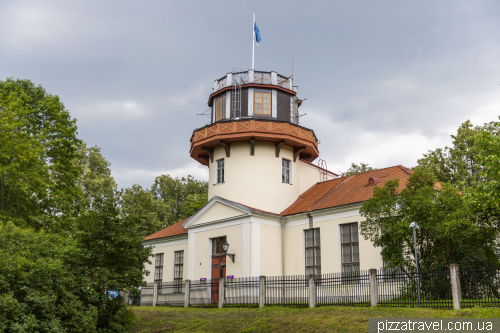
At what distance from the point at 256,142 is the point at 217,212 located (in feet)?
15.2

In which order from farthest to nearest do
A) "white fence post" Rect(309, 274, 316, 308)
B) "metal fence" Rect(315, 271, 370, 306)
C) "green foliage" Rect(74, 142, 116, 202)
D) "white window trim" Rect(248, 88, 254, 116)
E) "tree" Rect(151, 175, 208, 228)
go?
"tree" Rect(151, 175, 208, 228) < "green foliage" Rect(74, 142, 116, 202) < "white window trim" Rect(248, 88, 254, 116) < "metal fence" Rect(315, 271, 370, 306) < "white fence post" Rect(309, 274, 316, 308)

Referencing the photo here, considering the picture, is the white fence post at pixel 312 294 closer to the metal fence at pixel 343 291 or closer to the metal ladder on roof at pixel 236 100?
the metal fence at pixel 343 291

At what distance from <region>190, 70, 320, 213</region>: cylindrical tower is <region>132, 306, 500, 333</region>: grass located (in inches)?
340

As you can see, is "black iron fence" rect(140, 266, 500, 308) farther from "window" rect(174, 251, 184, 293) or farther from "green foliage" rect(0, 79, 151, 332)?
"window" rect(174, 251, 184, 293)

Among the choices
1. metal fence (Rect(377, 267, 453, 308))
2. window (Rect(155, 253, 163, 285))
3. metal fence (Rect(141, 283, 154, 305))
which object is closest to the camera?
metal fence (Rect(377, 267, 453, 308))

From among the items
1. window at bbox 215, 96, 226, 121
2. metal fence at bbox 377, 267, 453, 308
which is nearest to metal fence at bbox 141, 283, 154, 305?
window at bbox 215, 96, 226, 121

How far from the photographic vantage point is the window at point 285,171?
26.7m

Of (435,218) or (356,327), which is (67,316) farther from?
(435,218)

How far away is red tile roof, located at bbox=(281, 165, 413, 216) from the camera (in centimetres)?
2167

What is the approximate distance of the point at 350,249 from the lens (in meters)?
20.8

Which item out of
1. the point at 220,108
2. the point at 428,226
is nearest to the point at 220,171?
the point at 220,108

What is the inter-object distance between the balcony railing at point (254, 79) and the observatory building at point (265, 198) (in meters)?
0.06

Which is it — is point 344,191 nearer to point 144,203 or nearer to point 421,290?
point 421,290

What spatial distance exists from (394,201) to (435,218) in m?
1.65
